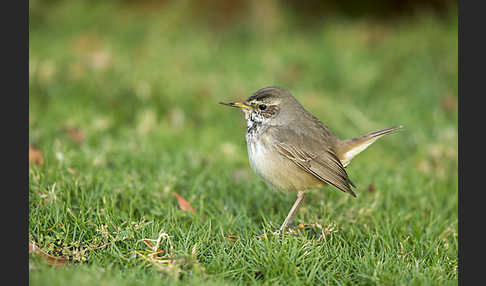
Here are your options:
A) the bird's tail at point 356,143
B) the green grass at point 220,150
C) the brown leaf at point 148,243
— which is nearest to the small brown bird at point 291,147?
the bird's tail at point 356,143

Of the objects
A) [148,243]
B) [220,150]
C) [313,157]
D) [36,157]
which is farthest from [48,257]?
[220,150]

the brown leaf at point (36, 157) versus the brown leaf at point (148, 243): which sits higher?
the brown leaf at point (36, 157)

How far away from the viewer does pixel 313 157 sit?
476cm

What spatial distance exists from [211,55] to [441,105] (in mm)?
4209

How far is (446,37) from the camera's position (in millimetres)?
9828

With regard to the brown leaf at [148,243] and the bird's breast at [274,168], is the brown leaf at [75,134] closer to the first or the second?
the bird's breast at [274,168]

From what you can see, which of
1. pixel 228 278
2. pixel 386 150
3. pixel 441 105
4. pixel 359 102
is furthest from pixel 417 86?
pixel 228 278

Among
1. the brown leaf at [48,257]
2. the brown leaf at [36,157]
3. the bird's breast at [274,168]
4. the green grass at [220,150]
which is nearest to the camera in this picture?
the brown leaf at [48,257]

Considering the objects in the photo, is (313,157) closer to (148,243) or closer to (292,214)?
(292,214)

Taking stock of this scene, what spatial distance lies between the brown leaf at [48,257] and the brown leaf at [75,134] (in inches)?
101

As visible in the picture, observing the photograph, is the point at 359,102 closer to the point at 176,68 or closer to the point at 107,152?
the point at 176,68

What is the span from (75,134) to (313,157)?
3088 millimetres

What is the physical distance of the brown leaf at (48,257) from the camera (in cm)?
359

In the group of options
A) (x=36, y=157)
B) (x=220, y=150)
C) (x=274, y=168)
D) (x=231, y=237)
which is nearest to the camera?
(x=231, y=237)
